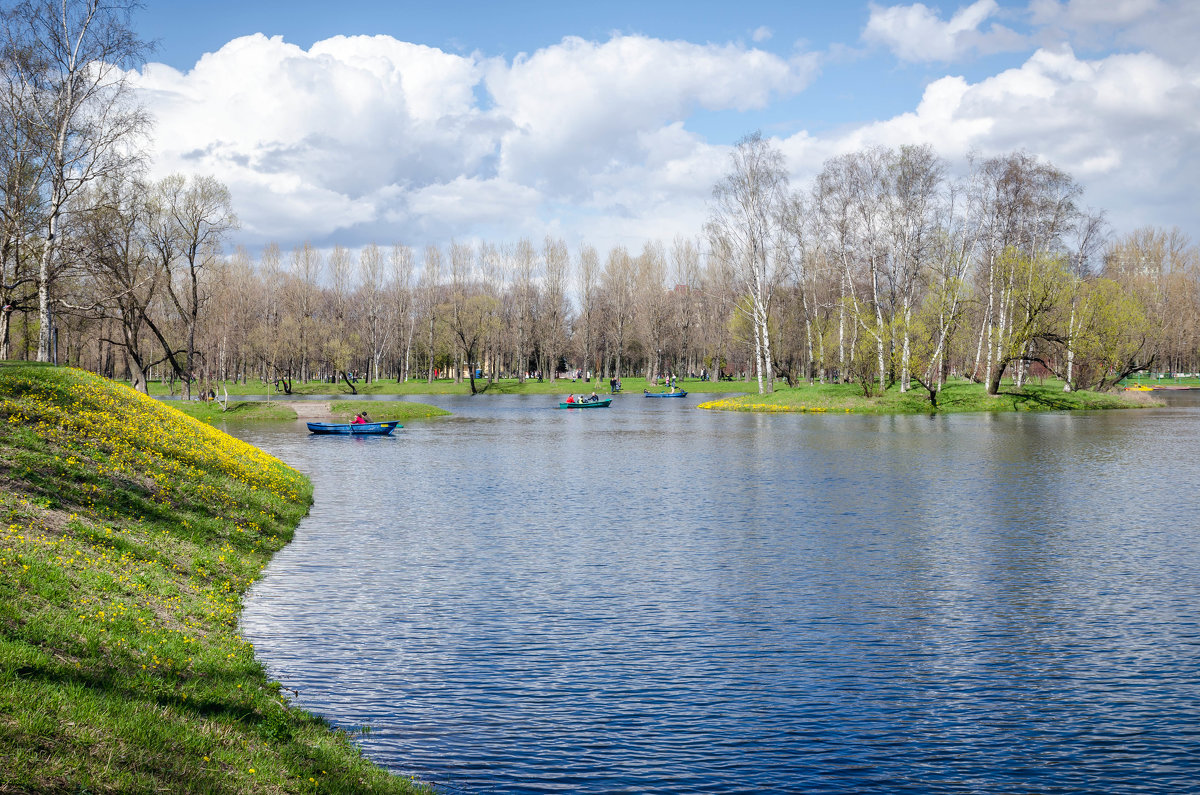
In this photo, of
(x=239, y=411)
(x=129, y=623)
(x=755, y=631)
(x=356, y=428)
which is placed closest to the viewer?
(x=129, y=623)

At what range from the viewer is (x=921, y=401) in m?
79.4

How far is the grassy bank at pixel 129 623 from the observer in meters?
8.55

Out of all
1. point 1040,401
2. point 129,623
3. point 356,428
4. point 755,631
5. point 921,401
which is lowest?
point 755,631

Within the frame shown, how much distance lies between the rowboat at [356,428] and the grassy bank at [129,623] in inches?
1347

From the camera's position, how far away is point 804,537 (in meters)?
24.5

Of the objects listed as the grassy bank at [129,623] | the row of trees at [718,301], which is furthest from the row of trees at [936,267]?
the grassy bank at [129,623]

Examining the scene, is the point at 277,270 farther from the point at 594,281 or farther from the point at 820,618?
the point at 820,618

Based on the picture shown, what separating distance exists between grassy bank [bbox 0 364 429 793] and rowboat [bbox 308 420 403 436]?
34220 millimetres

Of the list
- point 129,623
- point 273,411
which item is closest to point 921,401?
Result: point 273,411

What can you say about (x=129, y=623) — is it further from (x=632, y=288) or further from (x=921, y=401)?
(x=632, y=288)

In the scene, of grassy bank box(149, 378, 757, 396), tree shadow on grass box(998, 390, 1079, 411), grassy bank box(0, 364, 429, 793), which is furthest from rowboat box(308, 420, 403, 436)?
grassy bank box(149, 378, 757, 396)

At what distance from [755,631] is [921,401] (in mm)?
68493

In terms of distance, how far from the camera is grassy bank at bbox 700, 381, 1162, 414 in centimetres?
7812

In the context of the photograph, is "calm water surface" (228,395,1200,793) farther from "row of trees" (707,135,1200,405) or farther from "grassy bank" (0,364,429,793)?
"row of trees" (707,135,1200,405)
